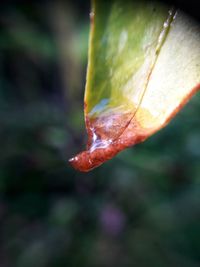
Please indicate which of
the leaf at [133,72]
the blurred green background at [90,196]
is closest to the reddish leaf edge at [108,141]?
the leaf at [133,72]

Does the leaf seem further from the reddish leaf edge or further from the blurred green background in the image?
the blurred green background

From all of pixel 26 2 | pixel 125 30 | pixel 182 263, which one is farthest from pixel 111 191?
pixel 125 30

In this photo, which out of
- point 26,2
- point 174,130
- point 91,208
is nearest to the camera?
point 174,130

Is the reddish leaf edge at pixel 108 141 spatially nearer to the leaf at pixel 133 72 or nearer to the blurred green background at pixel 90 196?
the leaf at pixel 133 72

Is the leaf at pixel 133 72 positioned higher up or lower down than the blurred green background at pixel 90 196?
higher up

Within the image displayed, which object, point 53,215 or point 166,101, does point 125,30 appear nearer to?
point 166,101

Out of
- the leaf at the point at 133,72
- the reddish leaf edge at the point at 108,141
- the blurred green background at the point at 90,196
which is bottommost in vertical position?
the blurred green background at the point at 90,196
